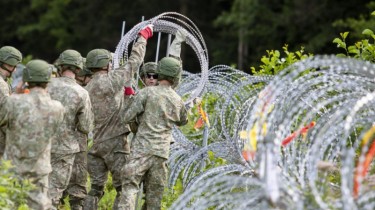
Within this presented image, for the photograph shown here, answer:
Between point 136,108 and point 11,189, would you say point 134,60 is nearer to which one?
point 136,108

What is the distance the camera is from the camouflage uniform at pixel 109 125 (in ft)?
44.9

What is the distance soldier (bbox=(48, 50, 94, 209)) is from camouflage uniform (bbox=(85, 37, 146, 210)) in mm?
774

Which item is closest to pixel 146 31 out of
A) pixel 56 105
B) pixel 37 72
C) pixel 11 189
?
pixel 56 105

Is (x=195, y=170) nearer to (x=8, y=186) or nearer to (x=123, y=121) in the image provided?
(x=123, y=121)

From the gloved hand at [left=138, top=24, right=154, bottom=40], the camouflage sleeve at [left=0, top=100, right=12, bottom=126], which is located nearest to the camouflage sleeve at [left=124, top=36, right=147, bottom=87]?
the gloved hand at [left=138, top=24, right=154, bottom=40]

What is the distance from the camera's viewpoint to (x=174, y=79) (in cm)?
1332

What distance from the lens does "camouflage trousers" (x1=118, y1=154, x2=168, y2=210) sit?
13.2m

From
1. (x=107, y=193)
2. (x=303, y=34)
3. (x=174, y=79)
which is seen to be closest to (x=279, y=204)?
(x=174, y=79)

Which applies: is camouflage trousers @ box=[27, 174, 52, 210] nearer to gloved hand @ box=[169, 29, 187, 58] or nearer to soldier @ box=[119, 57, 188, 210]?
soldier @ box=[119, 57, 188, 210]

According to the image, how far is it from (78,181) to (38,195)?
2.06m

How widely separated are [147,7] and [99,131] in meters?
37.3

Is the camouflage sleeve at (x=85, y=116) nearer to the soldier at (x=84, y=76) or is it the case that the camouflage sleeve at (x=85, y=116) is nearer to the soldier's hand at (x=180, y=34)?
the soldier at (x=84, y=76)

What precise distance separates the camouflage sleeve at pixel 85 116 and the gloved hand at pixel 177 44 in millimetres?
2164

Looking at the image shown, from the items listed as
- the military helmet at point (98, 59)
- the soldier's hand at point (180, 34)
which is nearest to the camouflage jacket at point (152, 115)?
the military helmet at point (98, 59)
